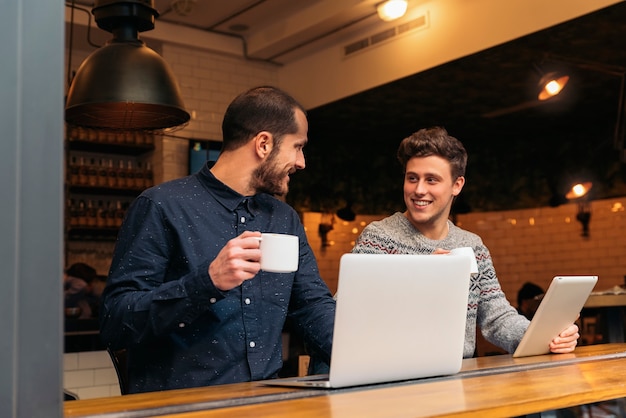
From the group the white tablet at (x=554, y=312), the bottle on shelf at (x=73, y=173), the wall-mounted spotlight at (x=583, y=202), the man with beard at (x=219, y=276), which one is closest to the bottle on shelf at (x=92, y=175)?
the bottle on shelf at (x=73, y=173)

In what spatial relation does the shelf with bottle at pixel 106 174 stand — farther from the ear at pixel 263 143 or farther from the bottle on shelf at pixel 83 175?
the ear at pixel 263 143

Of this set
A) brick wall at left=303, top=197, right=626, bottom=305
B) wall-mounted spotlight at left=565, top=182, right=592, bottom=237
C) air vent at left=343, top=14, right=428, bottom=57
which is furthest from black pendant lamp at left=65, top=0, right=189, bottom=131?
wall-mounted spotlight at left=565, top=182, right=592, bottom=237

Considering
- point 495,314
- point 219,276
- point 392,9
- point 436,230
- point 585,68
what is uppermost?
point 392,9

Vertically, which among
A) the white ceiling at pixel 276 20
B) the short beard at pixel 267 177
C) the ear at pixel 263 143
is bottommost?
the short beard at pixel 267 177

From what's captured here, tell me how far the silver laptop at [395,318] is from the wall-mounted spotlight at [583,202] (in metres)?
7.29

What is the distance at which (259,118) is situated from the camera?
7.95 ft

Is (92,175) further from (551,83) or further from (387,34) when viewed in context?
(551,83)

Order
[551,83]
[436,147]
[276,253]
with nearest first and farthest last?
[276,253]
[436,147]
[551,83]

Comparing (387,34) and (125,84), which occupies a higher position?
(387,34)

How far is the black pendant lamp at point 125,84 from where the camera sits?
3.70 meters

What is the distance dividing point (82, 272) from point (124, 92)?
11.9ft

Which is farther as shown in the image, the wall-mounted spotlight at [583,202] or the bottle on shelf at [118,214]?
the wall-mounted spotlight at [583,202]

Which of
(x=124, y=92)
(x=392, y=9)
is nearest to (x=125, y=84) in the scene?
(x=124, y=92)

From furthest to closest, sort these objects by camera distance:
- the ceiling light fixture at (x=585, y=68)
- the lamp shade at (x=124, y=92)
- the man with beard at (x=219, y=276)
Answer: the ceiling light fixture at (x=585, y=68)
the lamp shade at (x=124, y=92)
the man with beard at (x=219, y=276)
